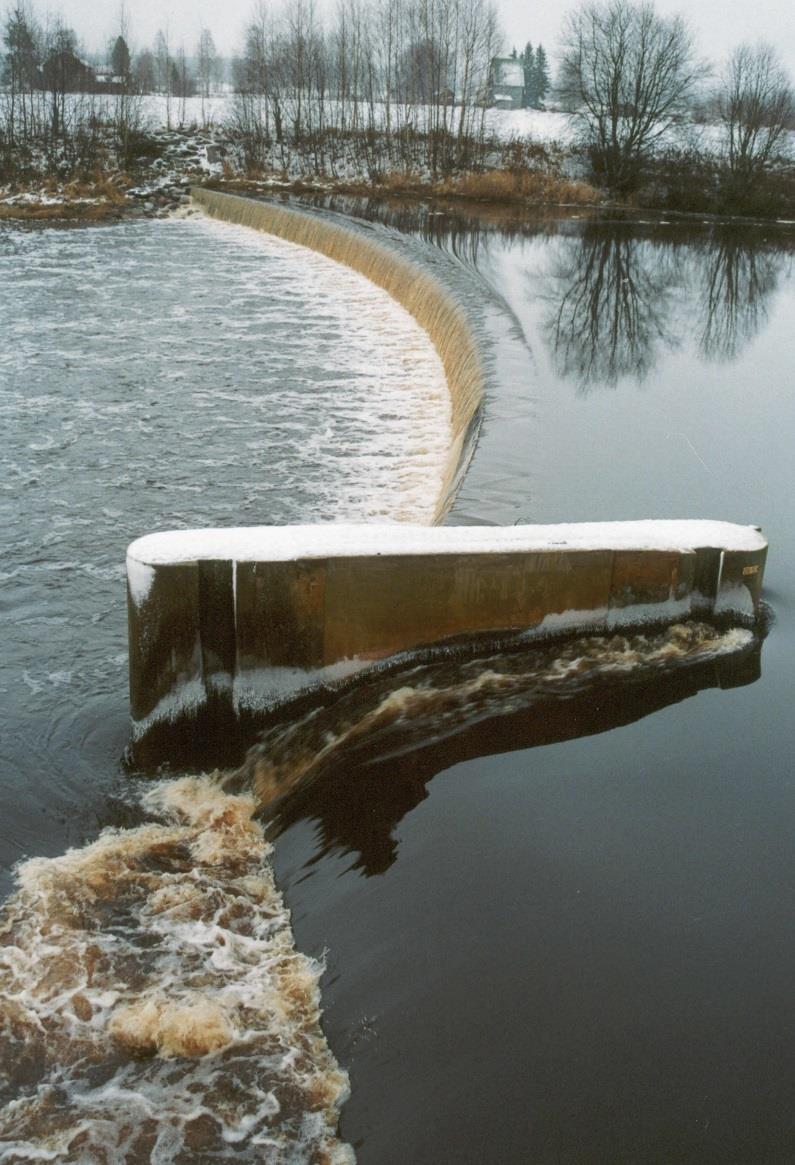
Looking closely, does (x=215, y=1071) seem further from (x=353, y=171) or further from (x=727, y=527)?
(x=353, y=171)

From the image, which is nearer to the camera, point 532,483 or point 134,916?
point 134,916

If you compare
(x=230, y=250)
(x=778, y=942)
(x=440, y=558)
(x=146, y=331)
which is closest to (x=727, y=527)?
Result: (x=440, y=558)

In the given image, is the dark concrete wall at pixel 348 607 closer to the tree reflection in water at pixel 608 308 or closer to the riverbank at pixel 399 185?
the tree reflection in water at pixel 608 308

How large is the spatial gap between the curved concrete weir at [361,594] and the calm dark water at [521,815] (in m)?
0.41

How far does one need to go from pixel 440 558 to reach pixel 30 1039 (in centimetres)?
258

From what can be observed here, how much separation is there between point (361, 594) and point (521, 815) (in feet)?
4.04

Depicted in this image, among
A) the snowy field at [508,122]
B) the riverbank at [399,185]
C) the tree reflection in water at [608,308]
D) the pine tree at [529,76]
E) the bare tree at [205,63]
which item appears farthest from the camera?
the pine tree at [529,76]

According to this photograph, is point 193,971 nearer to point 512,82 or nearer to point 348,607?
point 348,607

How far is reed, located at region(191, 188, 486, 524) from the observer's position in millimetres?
8513

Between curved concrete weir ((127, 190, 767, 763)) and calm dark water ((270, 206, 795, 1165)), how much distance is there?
478 millimetres

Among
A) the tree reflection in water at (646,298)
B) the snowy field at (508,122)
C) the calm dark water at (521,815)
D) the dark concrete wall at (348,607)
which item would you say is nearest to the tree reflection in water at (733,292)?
the tree reflection in water at (646,298)

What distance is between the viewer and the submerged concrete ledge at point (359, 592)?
449 cm

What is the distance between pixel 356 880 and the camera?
12.6ft

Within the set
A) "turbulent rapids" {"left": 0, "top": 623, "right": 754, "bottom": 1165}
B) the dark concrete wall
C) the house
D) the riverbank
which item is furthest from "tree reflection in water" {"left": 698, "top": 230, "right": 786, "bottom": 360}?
the house
